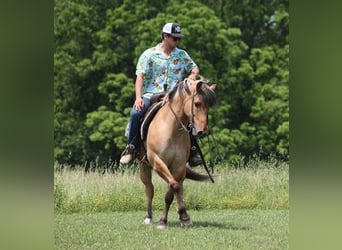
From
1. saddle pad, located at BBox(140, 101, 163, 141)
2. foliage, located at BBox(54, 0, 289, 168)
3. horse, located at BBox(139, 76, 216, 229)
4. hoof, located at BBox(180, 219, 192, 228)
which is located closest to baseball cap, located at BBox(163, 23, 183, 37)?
horse, located at BBox(139, 76, 216, 229)

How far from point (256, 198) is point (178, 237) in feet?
12.2

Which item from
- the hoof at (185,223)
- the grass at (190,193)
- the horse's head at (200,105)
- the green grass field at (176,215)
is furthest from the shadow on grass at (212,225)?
the grass at (190,193)

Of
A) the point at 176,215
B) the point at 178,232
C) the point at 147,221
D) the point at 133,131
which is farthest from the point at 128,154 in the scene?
the point at 176,215

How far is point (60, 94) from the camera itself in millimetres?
24312

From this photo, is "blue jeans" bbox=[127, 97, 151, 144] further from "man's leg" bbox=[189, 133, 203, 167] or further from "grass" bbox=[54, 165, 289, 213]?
"grass" bbox=[54, 165, 289, 213]

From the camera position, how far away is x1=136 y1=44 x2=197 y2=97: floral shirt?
7.33 m

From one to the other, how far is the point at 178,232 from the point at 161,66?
191 cm

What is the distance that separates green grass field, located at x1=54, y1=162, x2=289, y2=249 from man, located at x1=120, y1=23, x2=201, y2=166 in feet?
3.14

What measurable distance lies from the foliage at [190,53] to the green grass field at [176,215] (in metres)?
8.49

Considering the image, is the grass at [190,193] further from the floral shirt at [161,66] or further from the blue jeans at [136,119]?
the floral shirt at [161,66]

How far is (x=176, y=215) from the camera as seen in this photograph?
8.65m
